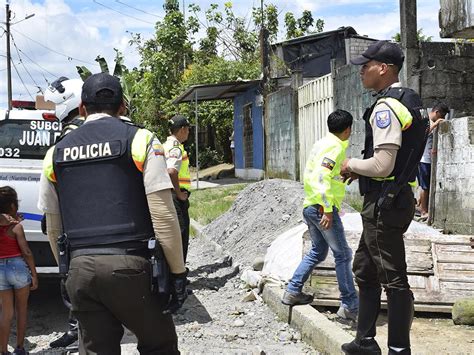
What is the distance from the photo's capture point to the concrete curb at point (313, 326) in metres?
→ 4.45

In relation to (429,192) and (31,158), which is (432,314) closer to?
(429,192)

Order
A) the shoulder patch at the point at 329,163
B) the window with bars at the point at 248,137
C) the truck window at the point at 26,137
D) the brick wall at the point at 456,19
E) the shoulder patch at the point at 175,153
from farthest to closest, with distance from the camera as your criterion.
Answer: the window with bars at the point at 248,137
the brick wall at the point at 456,19
the truck window at the point at 26,137
the shoulder patch at the point at 175,153
the shoulder patch at the point at 329,163

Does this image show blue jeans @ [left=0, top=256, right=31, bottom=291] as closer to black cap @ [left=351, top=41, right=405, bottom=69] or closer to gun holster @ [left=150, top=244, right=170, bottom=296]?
gun holster @ [left=150, top=244, right=170, bottom=296]

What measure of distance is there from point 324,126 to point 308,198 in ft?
23.3

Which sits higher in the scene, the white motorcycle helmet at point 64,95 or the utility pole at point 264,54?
the utility pole at point 264,54

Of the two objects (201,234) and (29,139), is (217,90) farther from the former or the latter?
(29,139)

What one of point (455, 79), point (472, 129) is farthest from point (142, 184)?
point (455, 79)

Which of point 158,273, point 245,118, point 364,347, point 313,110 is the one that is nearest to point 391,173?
point 364,347

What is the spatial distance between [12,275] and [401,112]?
10.5ft

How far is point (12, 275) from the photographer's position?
4855 millimetres

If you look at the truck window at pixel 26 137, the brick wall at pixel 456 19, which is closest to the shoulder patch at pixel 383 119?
the truck window at pixel 26 137

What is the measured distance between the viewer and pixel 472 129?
753cm

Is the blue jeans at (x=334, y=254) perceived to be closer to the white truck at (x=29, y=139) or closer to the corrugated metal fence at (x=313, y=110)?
the white truck at (x=29, y=139)

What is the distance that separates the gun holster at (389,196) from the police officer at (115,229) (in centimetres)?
136
